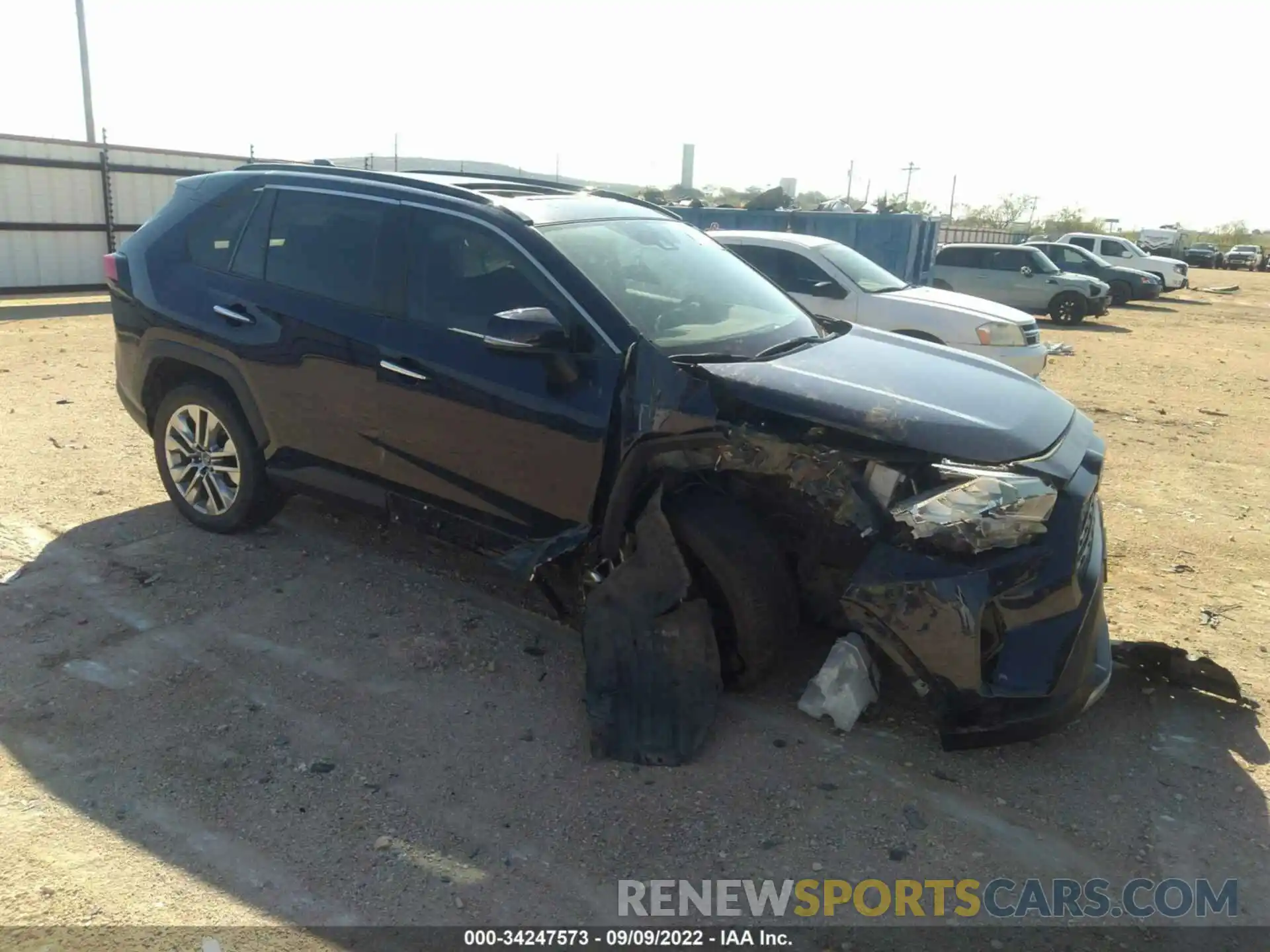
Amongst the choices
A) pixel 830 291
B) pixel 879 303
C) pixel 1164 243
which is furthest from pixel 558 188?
pixel 1164 243

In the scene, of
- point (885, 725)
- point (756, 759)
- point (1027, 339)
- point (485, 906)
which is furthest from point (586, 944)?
point (1027, 339)

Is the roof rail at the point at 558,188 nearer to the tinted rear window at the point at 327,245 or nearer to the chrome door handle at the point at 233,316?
the tinted rear window at the point at 327,245

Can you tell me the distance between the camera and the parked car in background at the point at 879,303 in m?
10.0

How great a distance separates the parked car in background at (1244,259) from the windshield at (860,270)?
48.3 meters

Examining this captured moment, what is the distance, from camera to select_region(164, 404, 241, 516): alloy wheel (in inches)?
200

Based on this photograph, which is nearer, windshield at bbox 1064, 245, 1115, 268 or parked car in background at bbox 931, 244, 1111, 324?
parked car in background at bbox 931, 244, 1111, 324

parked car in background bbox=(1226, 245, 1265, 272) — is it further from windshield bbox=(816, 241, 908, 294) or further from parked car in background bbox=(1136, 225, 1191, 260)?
windshield bbox=(816, 241, 908, 294)

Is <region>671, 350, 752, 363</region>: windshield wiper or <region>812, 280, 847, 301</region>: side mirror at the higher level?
<region>671, 350, 752, 363</region>: windshield wiper

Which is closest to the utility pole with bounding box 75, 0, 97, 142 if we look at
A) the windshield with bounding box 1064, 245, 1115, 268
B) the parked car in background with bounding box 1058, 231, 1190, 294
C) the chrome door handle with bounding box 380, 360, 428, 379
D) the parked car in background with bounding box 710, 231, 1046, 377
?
the parked car in background with bounding box 710, 231, 1046, 377

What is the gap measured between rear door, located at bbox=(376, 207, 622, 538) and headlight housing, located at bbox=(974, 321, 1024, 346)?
7.21 meters

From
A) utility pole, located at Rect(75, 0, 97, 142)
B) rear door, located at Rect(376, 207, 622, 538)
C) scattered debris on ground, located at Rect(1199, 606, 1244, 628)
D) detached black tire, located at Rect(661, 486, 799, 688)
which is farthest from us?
utility pole, located at Rect(75, 0, 97, 142)

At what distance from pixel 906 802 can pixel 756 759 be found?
52 centimetres

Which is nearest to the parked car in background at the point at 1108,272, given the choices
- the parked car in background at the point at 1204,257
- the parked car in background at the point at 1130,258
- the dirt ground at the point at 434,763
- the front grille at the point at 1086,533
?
the parked car in background at the point at 1130,258

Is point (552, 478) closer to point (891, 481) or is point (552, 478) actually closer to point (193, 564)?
point (891, 481)
